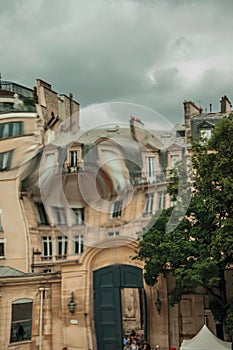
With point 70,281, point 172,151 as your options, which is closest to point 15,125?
point 172,151

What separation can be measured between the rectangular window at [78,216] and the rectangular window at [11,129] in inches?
85.7

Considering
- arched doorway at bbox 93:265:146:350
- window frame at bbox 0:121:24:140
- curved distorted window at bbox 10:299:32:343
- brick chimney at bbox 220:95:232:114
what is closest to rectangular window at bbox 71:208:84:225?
window frame at bbox 0:121:24:140

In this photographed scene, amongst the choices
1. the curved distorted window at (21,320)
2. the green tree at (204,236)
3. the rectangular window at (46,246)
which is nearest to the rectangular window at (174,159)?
the green tree at (204,236)

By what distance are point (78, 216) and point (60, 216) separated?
43 cm

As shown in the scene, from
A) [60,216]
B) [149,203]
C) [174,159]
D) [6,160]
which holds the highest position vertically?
[174,159]

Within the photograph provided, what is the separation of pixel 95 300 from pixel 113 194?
770cm

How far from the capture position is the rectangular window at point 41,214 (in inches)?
483

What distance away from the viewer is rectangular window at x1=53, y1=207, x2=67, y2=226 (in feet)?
40.0

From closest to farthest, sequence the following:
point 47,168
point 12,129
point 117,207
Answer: point 117,207
point 47,168
point 12,129

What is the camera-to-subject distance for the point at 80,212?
39.8 ft

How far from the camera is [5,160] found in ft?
41.1

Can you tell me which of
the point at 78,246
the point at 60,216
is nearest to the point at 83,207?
the point at 60,216

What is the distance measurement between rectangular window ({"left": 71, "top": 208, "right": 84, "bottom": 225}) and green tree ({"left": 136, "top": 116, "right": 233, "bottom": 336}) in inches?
167

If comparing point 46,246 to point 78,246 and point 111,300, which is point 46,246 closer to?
point 78,246
